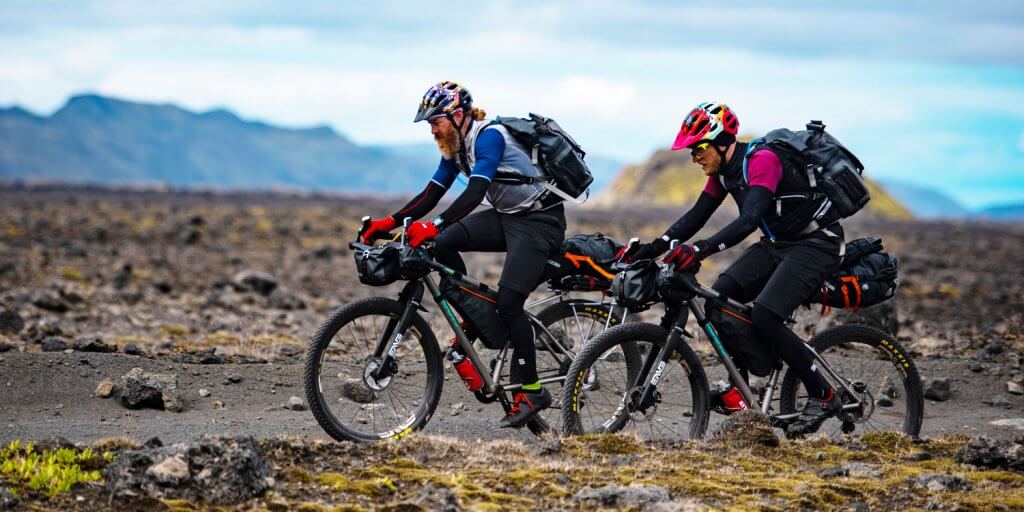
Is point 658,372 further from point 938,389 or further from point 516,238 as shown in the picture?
point 938,389

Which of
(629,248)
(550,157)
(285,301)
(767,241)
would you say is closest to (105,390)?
(550,157)

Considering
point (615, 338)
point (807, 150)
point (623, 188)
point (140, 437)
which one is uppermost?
point (623, 188)

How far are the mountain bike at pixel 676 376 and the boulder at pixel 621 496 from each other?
4.36ft

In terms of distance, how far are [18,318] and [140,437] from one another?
Result: 9120 millimetres

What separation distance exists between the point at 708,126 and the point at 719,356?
169cm

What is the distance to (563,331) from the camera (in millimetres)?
8969

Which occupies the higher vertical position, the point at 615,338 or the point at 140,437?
the point at 615,338

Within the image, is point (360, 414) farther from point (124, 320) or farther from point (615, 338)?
point (124, 320)

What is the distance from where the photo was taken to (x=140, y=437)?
827cm

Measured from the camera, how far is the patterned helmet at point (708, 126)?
27.0 feet

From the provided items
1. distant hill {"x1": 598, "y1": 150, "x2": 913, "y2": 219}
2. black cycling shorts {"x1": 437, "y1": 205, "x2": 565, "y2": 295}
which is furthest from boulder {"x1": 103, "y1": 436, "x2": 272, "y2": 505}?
distant hill {"x1": 598, "y1": 150, "x2": 913, "y2": 219}

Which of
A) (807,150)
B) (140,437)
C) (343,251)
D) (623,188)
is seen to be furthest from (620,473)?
(623,188)

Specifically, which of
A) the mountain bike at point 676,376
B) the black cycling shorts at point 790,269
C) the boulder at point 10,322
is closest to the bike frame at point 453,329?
the mountain bike at point 676,376

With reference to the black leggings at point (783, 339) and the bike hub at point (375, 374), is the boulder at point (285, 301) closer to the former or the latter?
the bike hub at point (375, 374)
